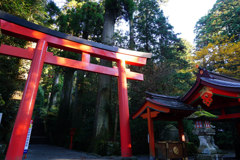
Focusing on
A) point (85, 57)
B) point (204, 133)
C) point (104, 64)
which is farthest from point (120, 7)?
point (204, 133)

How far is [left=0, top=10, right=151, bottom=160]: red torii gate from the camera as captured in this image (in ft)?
13.0

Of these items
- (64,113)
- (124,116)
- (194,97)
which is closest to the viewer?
(124,116)

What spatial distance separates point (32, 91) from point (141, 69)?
272 inches

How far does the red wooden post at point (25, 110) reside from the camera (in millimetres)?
3749

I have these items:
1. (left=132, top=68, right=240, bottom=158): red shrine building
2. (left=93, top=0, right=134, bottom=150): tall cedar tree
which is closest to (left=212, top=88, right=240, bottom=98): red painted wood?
(left=132, top=68, right=240, bottom=158): red shrine building

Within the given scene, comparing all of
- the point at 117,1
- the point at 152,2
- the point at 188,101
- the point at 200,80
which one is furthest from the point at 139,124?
the point at 152,2

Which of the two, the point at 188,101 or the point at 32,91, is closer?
the point at 32,91

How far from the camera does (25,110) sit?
13.5 ft

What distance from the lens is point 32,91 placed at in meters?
4.38

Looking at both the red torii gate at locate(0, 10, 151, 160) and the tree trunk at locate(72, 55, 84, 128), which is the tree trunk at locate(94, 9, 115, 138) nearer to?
the red torii gate at locate(0, 10, 151, 160)

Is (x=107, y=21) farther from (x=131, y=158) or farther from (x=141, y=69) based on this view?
(x=131, y=158)

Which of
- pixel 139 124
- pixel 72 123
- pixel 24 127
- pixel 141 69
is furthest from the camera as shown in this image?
pixel 72 123

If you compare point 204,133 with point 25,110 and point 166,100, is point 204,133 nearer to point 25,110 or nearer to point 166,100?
point 166,100

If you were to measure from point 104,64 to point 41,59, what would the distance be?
14.3ft
